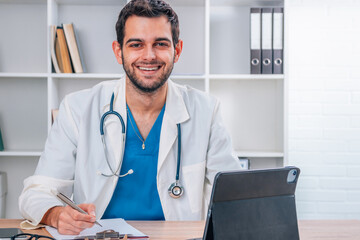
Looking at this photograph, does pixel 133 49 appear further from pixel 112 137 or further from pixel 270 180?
pixel 270 180

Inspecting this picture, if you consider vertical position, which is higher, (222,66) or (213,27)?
(213,27)

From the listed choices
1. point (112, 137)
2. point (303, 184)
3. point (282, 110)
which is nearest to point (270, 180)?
point (112, 137)

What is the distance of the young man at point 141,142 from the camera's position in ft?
5.28

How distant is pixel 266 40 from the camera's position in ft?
8.45

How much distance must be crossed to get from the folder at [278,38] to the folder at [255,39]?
0.09 meters

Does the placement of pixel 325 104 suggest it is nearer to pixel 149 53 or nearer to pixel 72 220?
pixel 149 53

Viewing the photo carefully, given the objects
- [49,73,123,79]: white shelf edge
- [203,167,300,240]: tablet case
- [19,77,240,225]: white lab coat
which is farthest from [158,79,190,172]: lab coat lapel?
[49,73,123,79]: white shelf edge

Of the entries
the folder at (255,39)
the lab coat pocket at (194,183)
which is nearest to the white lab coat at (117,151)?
the lab coat pocket at (194,183)

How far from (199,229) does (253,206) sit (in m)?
0.40

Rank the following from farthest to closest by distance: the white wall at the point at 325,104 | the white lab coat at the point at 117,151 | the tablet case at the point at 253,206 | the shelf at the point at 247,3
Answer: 1. the white wall at the point at 325,104
2. the shelf at the point at 247,3
3. the white lab coat at the point at 117,151
4. the tablet case at the point at 253,206

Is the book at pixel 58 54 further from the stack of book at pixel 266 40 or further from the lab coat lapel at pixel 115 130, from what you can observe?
the stack of book at pixel 266 40

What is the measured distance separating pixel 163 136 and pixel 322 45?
181 centimetres

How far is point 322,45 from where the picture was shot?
9.99 ft

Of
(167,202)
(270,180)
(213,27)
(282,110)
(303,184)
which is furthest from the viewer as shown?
(303,184)
